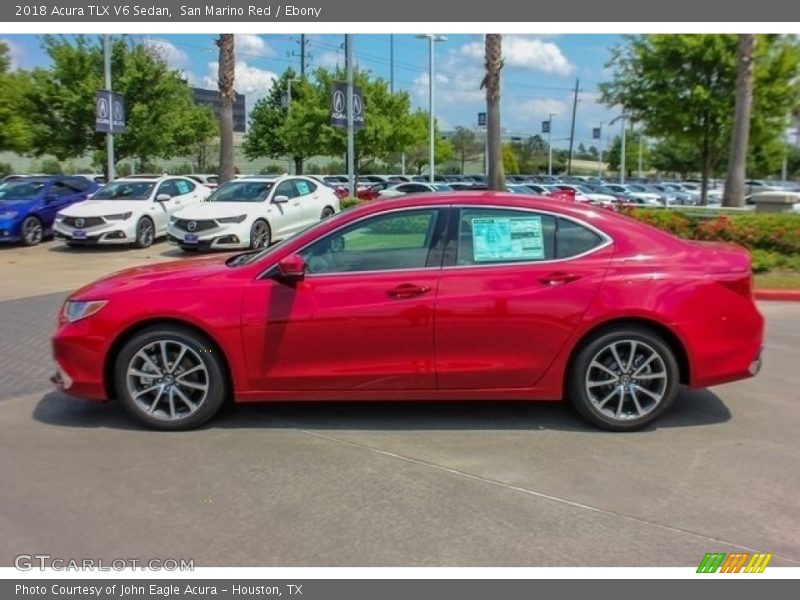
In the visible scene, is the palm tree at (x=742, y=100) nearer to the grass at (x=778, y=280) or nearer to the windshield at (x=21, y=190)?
the grass at (x=778, y=280)

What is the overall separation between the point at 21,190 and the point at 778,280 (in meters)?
17.0

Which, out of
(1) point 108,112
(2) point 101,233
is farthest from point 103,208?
(1) point 108,112

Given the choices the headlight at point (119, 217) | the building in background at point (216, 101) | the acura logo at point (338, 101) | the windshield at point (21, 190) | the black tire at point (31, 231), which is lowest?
the black tire at point (31, 231)

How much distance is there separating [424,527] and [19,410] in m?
3.57

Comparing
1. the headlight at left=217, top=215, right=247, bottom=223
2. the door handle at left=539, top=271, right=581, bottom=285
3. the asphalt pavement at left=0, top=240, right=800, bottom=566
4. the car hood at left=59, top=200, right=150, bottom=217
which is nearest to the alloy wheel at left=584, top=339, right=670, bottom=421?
the asphalt pavement at left=0, top=240, right=800, bottom=566

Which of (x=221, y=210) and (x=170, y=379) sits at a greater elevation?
(x=221, y=210)

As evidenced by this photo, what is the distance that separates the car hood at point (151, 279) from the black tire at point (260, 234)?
389 inches

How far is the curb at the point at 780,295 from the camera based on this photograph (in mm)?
10438

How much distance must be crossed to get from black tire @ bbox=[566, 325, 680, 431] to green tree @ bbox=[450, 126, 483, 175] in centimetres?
7763

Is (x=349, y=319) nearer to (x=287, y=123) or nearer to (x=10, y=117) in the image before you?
(x=10, y=117)

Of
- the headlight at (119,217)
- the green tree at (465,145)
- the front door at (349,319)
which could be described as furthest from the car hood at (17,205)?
the green tree at (465,145)

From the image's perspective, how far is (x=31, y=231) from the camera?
17797mm

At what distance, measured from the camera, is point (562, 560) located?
349 centimetres
